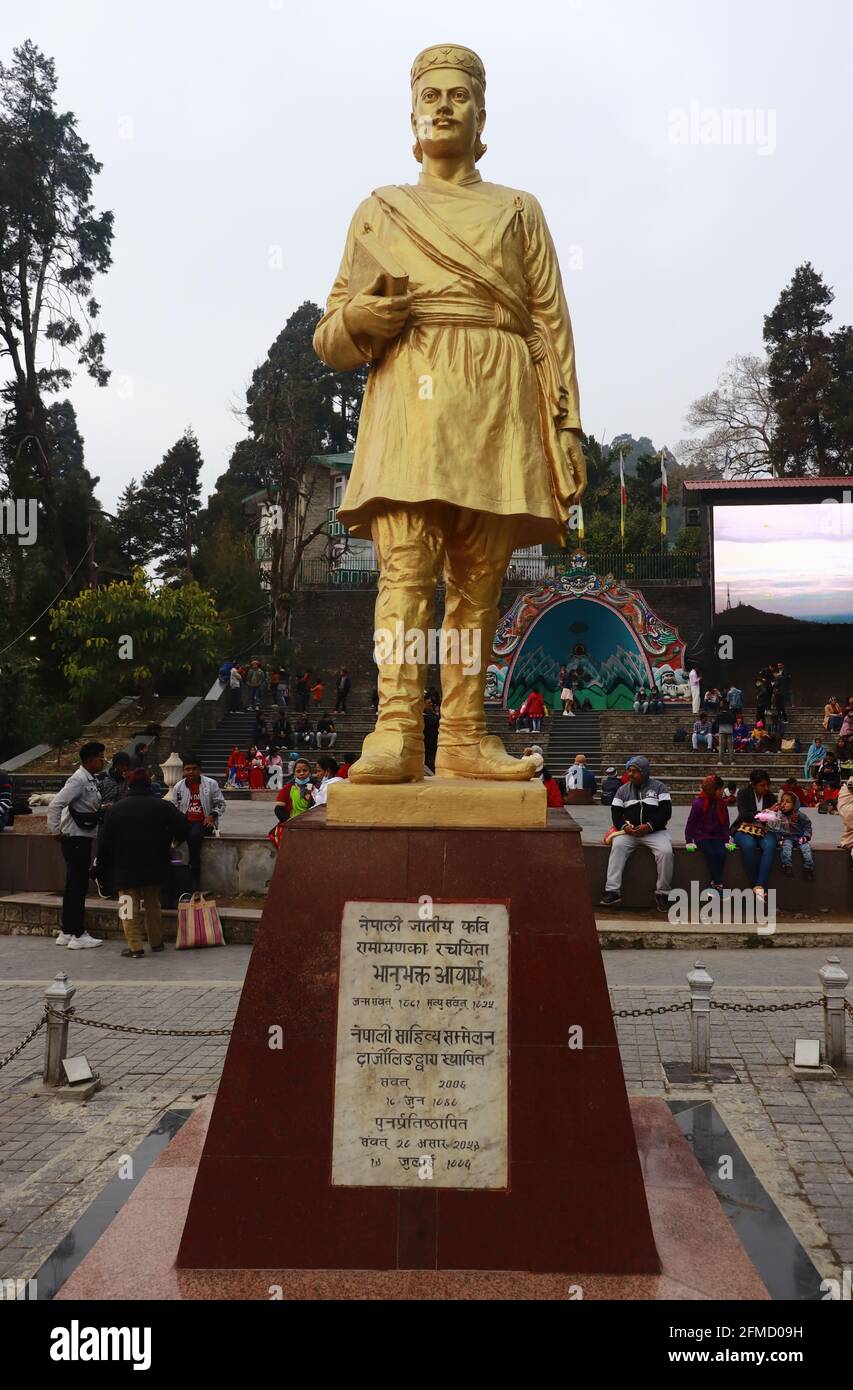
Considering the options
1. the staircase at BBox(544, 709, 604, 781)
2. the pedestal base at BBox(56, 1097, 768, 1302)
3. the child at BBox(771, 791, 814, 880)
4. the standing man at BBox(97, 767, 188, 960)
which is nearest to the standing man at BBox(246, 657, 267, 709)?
the staircase at BBox(544, 709, 604, 781)

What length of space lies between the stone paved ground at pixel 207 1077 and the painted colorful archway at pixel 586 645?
17743 mm

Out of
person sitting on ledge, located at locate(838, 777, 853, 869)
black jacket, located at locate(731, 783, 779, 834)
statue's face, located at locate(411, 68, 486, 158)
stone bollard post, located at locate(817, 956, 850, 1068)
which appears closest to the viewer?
statue's face, located at locate(411, 68, 486, 158)

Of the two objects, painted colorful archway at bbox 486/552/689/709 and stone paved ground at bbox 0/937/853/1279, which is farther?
painted colorful archway at bbox 486/552/689/709

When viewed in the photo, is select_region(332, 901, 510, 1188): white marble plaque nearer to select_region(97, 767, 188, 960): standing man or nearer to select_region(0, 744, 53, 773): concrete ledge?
Answer: select_region(97, 767, 188, 960): standing man

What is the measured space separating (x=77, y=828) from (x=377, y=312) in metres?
5.78

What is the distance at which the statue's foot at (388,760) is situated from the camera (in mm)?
3867

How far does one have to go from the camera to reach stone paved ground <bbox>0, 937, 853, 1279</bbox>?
409 centimetres

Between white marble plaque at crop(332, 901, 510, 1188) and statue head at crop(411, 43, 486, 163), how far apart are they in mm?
3078

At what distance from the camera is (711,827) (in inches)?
356

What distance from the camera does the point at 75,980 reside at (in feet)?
25.7

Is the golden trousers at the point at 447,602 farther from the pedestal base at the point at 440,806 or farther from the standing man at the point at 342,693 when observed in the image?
the standing man at the point at 342,693

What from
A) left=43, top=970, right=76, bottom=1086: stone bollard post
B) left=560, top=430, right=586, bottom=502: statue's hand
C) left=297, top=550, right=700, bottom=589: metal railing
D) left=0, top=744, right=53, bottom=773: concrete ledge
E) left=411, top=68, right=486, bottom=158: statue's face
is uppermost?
left=297, top=550, right=700, bottom=589: metal railing
